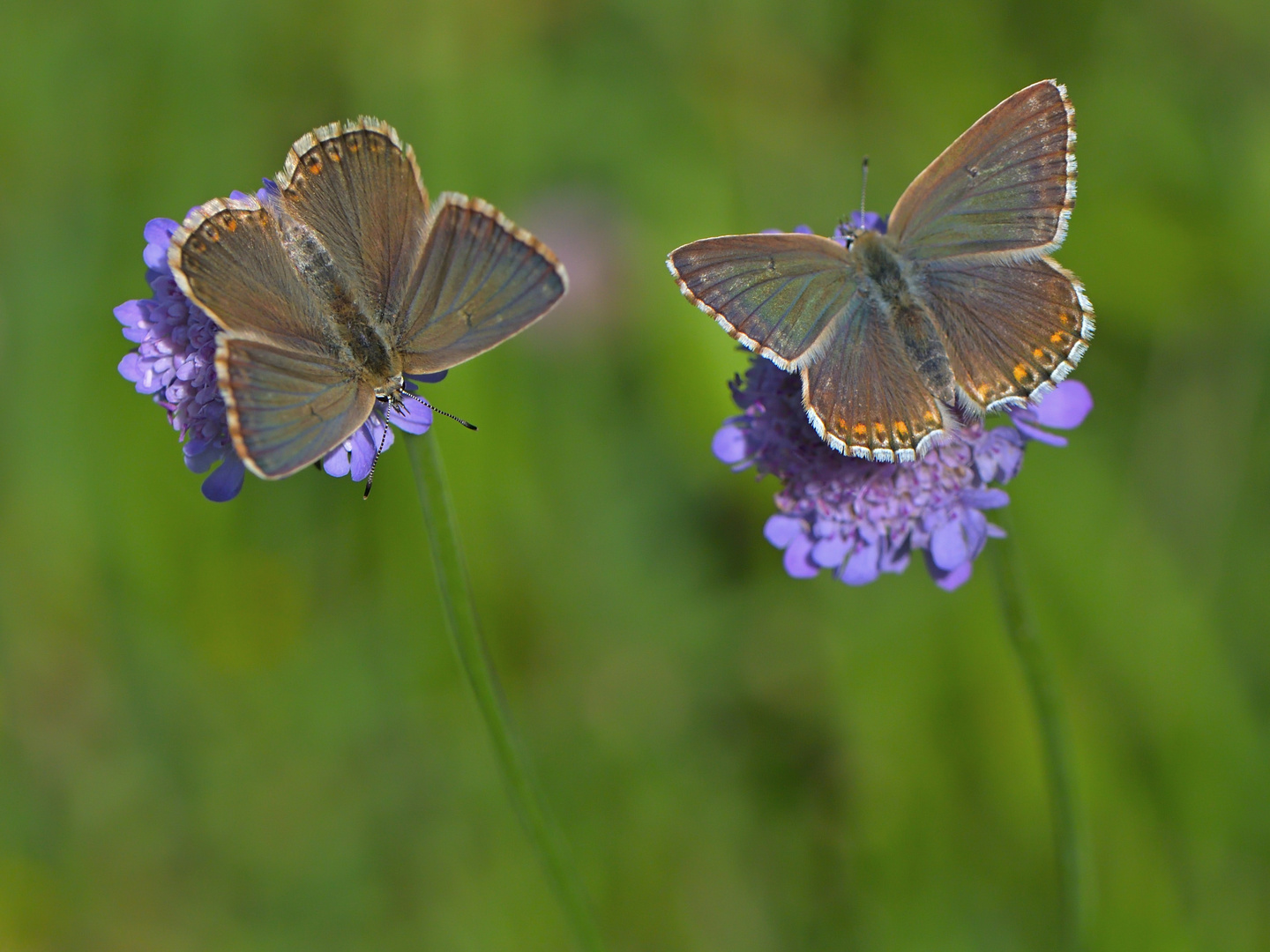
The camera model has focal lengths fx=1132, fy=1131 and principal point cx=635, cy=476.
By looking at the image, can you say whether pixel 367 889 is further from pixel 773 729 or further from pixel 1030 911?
pixel 1030 911

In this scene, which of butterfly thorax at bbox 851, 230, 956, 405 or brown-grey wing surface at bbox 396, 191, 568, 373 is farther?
butterfly thorax at bbox 851, 230, 956, 405

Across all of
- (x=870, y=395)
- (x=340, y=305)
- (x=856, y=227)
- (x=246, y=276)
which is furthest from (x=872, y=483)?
(x=246, y=276)

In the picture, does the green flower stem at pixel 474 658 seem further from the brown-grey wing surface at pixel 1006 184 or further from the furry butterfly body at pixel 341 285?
the brown-grey wing surface at pixel 1006 184

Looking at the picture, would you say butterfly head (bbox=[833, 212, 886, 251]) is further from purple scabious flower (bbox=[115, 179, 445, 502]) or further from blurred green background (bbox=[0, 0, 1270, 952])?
blurred green background (bbox=[0, 0, 1270, 952])

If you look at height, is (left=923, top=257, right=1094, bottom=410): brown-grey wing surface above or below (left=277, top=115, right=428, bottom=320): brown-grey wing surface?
below

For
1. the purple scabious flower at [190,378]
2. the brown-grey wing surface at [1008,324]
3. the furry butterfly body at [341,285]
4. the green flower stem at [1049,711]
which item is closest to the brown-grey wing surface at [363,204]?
the furry butterfly body at [341,285]

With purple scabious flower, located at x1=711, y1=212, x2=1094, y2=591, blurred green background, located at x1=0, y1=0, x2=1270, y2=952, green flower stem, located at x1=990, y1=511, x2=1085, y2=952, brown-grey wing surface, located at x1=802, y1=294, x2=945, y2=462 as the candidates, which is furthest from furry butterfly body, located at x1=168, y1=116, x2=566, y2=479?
blurred green background, located at x1=0, y1=0, x2=1270, y2=952

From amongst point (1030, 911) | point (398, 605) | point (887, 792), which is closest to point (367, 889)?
point (398, 605)

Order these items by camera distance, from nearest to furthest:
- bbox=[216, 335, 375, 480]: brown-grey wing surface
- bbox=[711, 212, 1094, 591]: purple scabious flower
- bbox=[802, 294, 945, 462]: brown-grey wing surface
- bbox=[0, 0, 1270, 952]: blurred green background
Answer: bbox=[216, 335, 375, 480]: brown-grey wing surface
bbox=[802, 294, 945, 462]: brown-grey wing surface
bbox=[711, 212, 1094, 591]: purple scabious flower
bbox=[0, 0, 1270, 952]: blurred green background
